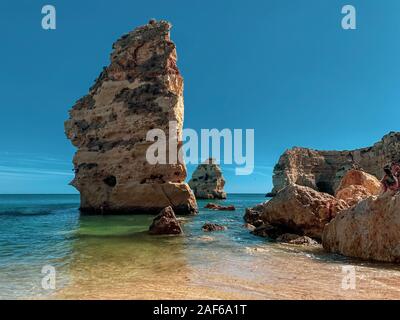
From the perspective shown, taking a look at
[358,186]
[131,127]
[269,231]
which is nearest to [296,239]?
[269,231]

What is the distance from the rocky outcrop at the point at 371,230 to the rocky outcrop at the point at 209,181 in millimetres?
81264

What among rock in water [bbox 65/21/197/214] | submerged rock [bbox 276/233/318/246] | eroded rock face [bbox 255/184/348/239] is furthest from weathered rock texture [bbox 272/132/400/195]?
submerged rock [bbox 276/233/318/246]

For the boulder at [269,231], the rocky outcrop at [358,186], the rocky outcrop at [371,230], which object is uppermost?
the rocky outcrop at [358,186]

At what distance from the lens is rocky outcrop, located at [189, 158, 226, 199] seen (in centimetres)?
9312

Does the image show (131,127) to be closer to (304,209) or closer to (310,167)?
(304,209)

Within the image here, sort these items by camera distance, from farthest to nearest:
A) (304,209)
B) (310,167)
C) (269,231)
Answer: (310,167) < (269,231) < (304,209)

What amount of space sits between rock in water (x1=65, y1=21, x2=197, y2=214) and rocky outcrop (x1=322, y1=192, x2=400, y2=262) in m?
23.2

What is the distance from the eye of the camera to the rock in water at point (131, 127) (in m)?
33.7

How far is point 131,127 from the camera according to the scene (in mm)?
34719

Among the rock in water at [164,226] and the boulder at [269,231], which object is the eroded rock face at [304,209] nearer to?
the boulder at [269,231]

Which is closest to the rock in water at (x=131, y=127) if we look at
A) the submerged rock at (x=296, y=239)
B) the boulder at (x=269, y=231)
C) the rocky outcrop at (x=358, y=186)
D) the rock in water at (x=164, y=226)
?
the rock in water at (x=164, y=226)

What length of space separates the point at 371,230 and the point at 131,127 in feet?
91.0

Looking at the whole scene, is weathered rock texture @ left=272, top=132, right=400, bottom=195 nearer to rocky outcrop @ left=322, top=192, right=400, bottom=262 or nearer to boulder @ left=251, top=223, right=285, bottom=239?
boulder @ left=251, top=223, right=285, bottom=239
